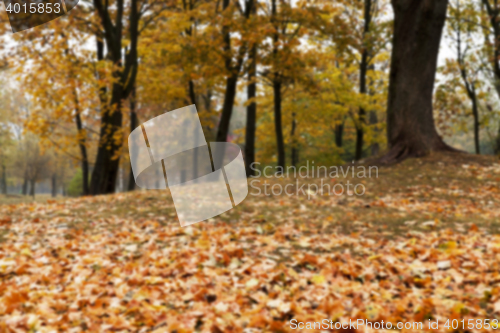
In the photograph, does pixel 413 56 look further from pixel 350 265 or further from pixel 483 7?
pixel 483 7

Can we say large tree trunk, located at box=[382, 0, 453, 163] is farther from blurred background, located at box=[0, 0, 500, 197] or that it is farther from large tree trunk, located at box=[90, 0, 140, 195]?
large tree trunk, located at box=[90, 0, 140, 195]

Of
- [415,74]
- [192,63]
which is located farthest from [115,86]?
[415,74]

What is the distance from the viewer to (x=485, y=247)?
167 inches

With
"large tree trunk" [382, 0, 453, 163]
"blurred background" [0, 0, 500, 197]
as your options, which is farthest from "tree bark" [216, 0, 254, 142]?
"large tree trunk" [382, 0, 453, 163]

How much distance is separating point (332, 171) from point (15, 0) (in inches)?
321

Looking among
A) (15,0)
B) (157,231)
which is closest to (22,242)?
(157,231)

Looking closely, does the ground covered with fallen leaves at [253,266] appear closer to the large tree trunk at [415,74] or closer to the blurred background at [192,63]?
the large tree trunk at [415,74]

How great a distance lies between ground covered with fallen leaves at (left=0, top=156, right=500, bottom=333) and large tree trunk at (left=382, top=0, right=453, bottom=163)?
2.87m

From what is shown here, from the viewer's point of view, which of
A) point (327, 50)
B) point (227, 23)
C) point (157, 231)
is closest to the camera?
point (157, 231)

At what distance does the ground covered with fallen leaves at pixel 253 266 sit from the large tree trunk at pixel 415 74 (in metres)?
2.87

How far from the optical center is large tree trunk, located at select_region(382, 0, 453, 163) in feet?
30.8

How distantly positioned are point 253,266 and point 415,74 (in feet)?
24.5

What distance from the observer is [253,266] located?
4.08 meters

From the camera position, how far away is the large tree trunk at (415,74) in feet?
30.8
